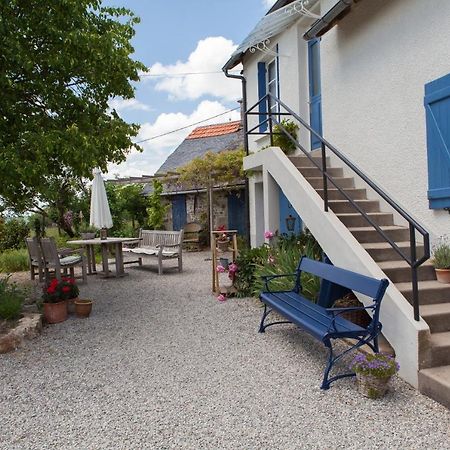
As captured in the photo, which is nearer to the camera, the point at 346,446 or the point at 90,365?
the point at 346,446

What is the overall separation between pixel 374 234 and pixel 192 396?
2.98 metres

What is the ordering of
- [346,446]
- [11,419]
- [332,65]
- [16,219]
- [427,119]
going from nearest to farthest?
[346,446] < [11,419] < [427,119] < [332,65] < [16,219]

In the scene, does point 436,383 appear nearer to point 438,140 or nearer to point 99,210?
point 438,140

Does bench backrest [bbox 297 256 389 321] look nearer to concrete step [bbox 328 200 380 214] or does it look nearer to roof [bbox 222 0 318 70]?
concrete step [bbox 328 200 380 214]

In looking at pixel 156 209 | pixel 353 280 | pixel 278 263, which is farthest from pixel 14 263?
pixel 353 280

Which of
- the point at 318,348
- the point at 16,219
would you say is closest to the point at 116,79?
the point at 318,348

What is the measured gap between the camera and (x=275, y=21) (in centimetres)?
803

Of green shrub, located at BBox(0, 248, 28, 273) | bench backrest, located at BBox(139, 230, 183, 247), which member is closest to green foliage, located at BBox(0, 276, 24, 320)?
bench backrest, located at BBox(139, 230, 183, 247)

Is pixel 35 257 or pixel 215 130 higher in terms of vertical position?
pixel 215 130

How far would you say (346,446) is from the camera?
8.96 feet

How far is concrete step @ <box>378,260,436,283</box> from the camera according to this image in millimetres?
4422

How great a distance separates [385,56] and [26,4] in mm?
4739

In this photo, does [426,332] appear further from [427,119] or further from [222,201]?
[222,201]

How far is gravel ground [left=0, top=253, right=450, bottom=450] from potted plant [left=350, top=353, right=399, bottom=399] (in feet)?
0.26
